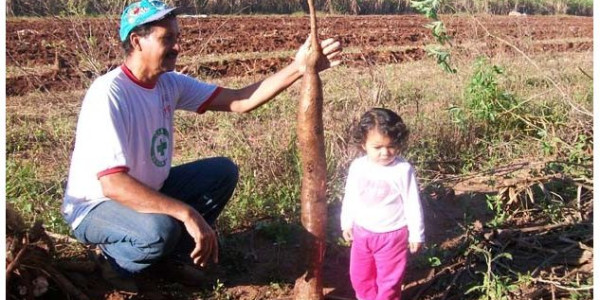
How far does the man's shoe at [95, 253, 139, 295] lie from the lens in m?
3.21

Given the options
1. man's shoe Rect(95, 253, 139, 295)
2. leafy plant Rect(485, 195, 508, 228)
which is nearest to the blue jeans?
man's shoe Rect(95, 253, 139, 295)

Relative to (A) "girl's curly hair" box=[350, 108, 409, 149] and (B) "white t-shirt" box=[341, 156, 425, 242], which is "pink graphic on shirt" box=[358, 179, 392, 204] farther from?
(A) "girl's curly hair" box=[350, 108, 409, 149]

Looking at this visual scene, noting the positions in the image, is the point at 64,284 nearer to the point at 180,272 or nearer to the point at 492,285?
the point at 180,272

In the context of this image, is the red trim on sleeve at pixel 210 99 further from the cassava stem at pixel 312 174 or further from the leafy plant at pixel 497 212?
the leafy plant at pixel 497 212

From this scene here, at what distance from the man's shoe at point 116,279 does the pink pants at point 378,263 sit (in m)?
1.04

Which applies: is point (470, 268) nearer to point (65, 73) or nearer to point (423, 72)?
point (423, 72)

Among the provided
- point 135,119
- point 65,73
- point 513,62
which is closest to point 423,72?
point 513,62

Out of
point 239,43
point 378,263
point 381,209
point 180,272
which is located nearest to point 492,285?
point 378,263

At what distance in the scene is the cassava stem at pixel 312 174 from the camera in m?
3.07

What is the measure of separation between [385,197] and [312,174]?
0.36m

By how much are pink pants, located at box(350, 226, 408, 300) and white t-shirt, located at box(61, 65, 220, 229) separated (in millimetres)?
1022

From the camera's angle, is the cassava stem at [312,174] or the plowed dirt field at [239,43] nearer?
the cassava stem at [312,174]

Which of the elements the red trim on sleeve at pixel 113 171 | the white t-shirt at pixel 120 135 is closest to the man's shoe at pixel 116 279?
the white t-shirt at pixel 120 135

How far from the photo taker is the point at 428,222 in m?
4.14
